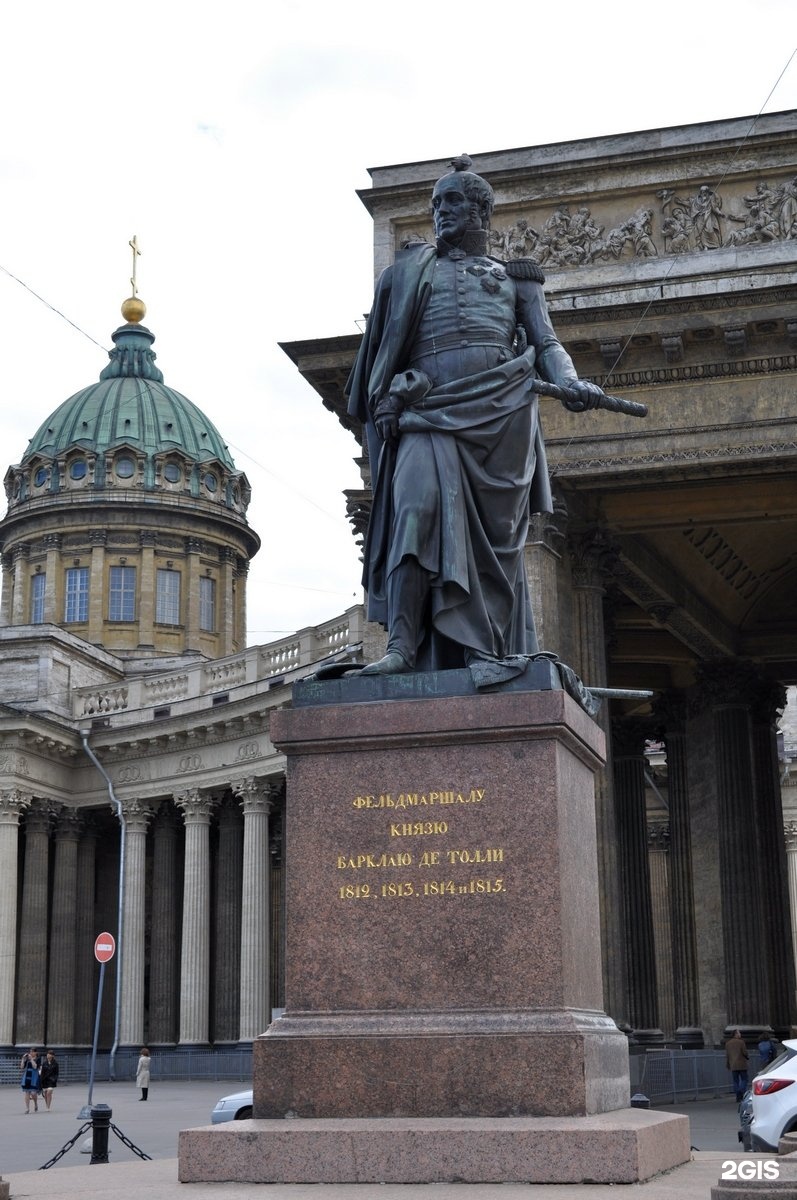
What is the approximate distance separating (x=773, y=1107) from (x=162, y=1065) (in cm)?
4353

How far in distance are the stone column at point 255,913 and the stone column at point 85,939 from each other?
996 centimetres

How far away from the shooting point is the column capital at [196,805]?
5997 centimetres

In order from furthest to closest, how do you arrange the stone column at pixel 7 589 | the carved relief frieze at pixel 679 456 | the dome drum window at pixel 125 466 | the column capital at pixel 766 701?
the dome drum window at pixel 125 466, the stone column at pixel 7 589, the column capital at pixel 766 701, the carved relief frieze at pixel 679 456

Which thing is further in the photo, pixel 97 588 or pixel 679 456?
pixel 97 588

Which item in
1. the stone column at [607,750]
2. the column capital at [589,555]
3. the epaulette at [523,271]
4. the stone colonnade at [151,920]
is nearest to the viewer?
the epaulette at [523,271]

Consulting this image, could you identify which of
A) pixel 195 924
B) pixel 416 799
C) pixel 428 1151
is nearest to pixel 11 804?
pixel 195 924

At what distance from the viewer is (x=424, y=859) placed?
962 centimetres

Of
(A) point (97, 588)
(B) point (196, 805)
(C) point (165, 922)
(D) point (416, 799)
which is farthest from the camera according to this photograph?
(A) point (97, 588)

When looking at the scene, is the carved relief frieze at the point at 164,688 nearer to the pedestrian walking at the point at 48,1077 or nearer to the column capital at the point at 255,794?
the column capital at the point at 255,794

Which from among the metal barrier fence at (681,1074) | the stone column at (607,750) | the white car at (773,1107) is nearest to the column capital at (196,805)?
the metal barrier fence at (681,1074)

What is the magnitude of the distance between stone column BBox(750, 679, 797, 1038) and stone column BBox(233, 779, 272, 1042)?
22357 millimetres

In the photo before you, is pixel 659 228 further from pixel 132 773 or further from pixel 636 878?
pixel 132 773

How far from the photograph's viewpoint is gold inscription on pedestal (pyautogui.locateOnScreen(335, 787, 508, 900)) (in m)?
9.53

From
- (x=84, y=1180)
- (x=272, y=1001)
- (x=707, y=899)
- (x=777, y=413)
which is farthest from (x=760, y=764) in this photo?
(x=84, y=1180)
